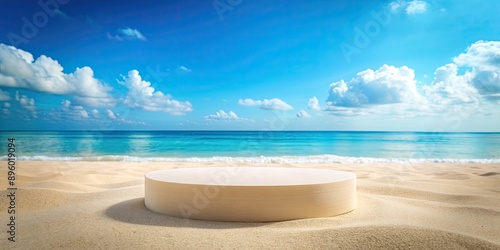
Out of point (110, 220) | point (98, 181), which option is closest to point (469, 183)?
point (110, 220)

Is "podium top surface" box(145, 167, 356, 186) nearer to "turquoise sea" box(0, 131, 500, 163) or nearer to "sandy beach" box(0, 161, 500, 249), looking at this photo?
"sandy beach" box(0, 161, 500, 249)

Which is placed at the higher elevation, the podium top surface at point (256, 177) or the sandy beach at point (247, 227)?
the podium top surface at point (256, 177)

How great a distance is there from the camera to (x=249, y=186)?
120 inches

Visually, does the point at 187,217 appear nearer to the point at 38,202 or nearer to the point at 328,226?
the point at 328,226

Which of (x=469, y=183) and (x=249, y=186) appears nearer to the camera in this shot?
(x=249, y=186)

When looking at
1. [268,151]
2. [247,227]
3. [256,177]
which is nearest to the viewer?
[247,227]

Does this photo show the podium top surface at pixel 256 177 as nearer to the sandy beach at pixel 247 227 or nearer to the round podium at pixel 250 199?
the round podium at pixel 250 199

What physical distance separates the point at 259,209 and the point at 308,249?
676mm

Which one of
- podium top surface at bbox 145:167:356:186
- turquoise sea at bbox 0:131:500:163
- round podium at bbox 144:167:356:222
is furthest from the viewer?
turquoise sea at bbox 0:131:500:163

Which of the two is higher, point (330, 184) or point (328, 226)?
point (330, 184)

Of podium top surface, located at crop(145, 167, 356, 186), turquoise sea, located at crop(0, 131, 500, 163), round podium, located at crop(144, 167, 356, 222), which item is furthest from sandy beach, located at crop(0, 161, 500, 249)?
turquoise sea, located at crop(0, 131, 500, 163)

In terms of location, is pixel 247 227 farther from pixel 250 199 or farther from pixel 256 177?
pixel 256 177

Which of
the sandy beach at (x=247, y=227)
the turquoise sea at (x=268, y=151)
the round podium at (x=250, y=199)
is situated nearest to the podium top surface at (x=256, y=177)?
the round podium at (x=250, y=199)

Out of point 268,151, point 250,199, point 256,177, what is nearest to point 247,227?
point 250,199
